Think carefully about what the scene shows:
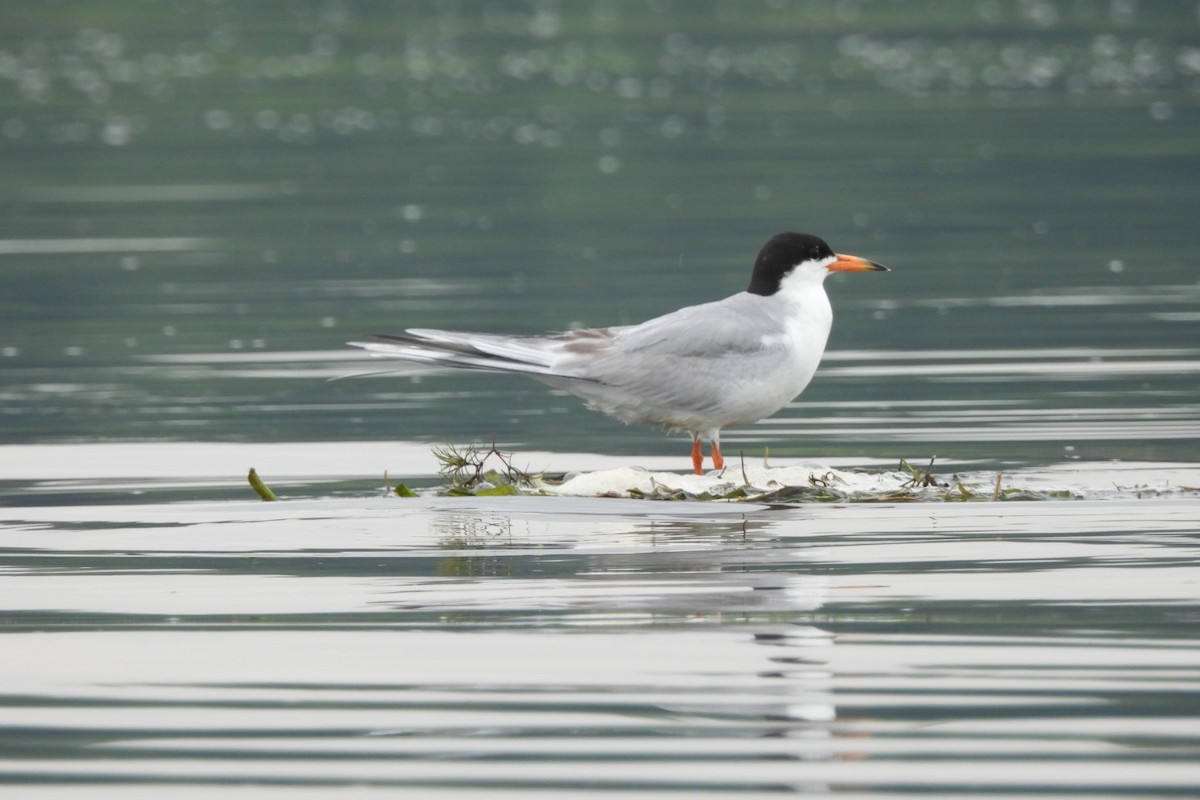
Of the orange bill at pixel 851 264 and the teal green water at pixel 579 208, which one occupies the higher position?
the teal green water at pixel 579 208

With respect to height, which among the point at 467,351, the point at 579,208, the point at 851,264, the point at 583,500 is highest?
the point at 579,208

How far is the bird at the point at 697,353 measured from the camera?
33.0ft

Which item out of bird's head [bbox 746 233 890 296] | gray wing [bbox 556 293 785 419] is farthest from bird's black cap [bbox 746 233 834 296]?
gray wing [bbox 556 293 785 419]

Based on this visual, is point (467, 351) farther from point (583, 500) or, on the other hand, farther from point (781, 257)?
point (781, 257)

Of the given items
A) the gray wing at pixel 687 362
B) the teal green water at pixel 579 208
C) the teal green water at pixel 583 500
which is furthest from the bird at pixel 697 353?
the teal green water at pixel 579 208

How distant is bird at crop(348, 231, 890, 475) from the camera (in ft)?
33.0

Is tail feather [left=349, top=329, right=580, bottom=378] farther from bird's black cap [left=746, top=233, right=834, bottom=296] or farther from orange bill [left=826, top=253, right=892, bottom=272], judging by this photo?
orange bill [left=826, top=253, right=892, bottom=272]

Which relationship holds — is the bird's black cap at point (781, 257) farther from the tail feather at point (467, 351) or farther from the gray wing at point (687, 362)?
the tail feather at point (467, 351)

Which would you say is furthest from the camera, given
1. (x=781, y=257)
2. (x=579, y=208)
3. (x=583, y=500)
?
(x=579, y=208)

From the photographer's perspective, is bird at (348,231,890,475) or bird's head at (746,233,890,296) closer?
bird at (348,231,890,475)

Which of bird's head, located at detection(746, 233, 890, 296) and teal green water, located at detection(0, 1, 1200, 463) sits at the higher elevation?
teal green water, located at detection(0, 1, 1200, 463)

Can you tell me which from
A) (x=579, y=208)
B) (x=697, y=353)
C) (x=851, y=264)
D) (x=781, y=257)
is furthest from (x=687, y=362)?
Result: (x=579, y=208)

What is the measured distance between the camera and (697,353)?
33.2ft

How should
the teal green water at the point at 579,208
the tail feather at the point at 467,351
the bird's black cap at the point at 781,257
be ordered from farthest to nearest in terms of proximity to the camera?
the teal green water at the point at 579,208, the bird's black cap at the point at 781,257, the tail feather at the point at 467,351
